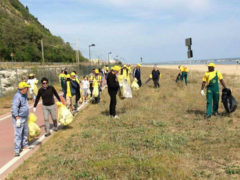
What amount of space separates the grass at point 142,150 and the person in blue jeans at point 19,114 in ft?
1.75

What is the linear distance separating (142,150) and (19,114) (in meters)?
2.94

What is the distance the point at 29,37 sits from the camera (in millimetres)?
60406

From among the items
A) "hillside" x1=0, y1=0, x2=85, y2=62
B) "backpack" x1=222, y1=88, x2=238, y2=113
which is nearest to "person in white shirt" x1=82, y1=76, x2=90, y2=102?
"backpack" x1=222, y1=88, x2=238, y2=113

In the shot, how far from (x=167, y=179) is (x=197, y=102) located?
316 inches

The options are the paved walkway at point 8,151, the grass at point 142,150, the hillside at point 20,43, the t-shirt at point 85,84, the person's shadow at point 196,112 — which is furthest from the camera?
the hillside at point 20,43

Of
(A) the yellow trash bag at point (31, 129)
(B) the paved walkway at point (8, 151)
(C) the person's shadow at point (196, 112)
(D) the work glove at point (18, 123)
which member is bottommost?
(B) the paved walkway at point (8, 151)

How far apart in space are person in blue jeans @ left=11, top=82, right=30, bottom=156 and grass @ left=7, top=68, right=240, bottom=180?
53cm

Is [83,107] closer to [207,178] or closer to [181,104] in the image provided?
[181,104]

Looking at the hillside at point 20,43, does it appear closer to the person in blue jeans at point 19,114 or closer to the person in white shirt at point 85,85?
the person in white shirt at point 85,85

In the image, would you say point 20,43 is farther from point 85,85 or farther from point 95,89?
point 95,89

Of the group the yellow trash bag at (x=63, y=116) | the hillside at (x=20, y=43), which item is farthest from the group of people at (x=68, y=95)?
the hillside at (x=20, y=43)

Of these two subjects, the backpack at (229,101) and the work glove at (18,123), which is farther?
the backpack at (229,101)

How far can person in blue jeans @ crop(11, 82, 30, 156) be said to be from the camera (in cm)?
600

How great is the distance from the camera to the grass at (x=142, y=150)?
461cm
